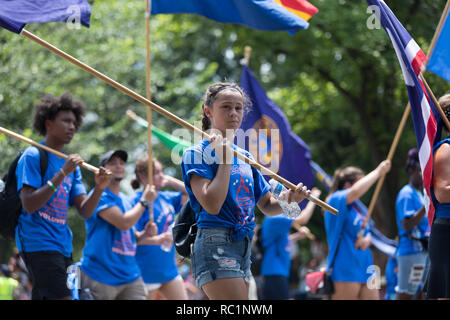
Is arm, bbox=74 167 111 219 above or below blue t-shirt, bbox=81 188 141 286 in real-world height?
above

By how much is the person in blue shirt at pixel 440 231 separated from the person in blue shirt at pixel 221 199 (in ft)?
3.26

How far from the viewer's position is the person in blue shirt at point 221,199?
415 cm

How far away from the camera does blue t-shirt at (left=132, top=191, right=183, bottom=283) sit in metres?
7.80

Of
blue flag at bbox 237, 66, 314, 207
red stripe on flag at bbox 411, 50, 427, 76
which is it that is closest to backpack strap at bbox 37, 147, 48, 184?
blue flag at bbox 237, 66, 314, 207

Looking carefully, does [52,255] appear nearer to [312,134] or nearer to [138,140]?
[138,140]

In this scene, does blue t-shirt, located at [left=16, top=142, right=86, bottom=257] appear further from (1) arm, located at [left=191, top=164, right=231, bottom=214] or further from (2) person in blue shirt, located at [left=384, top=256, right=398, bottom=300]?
(2) person in blue shirt, located at [left=384, top=256, right=398, bottom=300]

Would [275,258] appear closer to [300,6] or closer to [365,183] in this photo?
[365,183]

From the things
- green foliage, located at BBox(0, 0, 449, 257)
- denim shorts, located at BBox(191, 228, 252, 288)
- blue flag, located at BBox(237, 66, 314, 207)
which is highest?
green foliage, located at BBox(0, 0, 449, 257)

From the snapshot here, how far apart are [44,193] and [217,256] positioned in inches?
81.5

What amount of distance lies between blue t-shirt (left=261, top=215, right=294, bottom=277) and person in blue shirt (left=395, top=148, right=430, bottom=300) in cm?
177

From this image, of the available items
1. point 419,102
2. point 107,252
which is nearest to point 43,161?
point 107,252

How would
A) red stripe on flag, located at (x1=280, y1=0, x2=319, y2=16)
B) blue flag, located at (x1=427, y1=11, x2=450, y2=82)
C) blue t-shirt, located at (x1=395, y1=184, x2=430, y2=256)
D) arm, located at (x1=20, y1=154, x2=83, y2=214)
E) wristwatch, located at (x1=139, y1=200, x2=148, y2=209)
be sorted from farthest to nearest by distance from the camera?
blue t-shirt, located at (x1=395, y1=184, x2=430, y2=256) < wristwatch, located at (x1=139, y1=200, x2=148, y2=209) < red stripe on flag, located at (x1=280, y1=0, x2=319, y2=16) < arm, located at (x1=20, y1=154, x2=83, y2=214) < blue flag, located at (x1=427, y1=11, x2=450, y2=82)

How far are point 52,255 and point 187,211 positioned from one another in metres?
1.71
